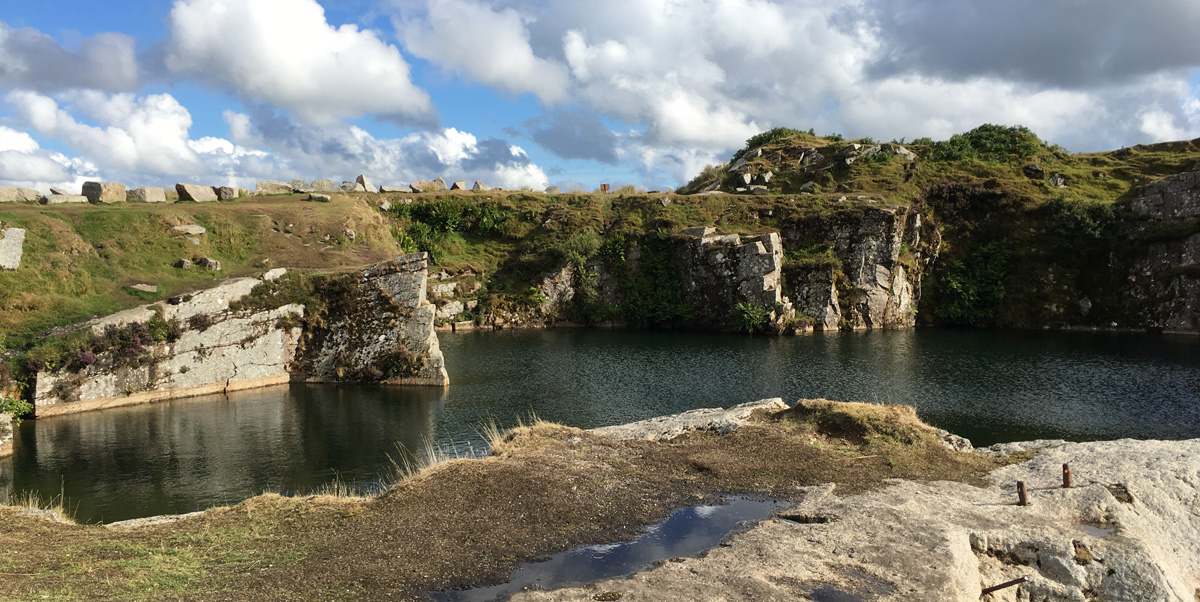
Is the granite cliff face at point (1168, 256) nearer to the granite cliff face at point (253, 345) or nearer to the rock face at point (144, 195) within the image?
the granite cliff face at point (253, 345)

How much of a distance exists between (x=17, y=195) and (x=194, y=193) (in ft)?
32.1

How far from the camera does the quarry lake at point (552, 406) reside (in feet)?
75.7

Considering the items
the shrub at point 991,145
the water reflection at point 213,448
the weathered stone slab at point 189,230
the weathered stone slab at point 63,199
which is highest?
the shrub at point 991,145

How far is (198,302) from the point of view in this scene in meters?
35.8

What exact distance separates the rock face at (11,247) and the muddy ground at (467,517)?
25.0 metres

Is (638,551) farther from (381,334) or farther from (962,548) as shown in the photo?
(381,334)

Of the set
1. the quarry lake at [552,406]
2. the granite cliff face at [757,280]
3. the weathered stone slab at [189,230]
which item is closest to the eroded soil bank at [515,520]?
the quarry lake at [552,406]

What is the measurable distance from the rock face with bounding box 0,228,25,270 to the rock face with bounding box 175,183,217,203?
14783 mm

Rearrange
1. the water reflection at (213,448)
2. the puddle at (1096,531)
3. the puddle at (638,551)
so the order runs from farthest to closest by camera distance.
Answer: the water reflection at (213,448) → the puddle at (1096,531) → the puddle at (638,551)

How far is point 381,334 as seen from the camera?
128 ft

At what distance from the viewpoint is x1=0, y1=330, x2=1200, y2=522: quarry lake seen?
909 inches

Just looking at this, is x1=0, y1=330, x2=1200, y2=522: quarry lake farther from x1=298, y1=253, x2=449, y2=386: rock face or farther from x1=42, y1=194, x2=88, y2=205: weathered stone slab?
x1=42, y1=194, x2=88, y2=205: weathered stone slab

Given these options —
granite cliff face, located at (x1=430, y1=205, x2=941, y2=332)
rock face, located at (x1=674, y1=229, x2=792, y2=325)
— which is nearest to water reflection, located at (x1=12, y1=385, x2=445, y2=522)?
granite cliff face, located at (x1=430, y1=205, x2=941, y2=332)

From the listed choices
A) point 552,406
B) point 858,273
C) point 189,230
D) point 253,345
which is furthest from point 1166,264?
point 189,230
